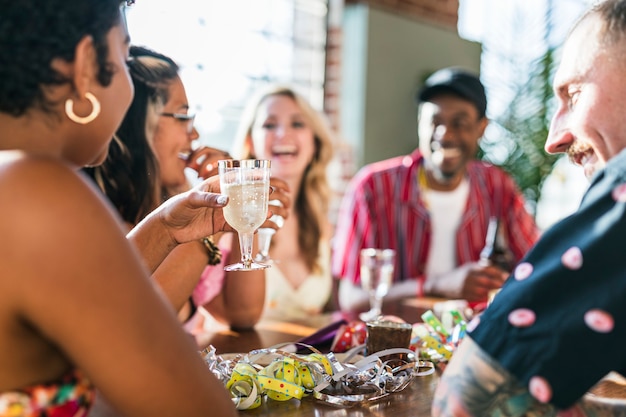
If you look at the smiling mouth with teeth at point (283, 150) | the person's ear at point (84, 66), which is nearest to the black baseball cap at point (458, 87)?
the smiling mouth with teeth at point (283, 150)


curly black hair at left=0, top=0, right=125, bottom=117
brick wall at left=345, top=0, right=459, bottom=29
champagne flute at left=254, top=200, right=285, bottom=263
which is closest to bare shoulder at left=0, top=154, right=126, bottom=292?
curly black hair at left=0, top=0, right=125, bottom=117

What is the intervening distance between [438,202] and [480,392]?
242cm

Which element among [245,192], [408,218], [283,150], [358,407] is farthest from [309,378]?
[408,218]

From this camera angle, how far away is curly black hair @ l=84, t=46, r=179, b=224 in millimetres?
1797

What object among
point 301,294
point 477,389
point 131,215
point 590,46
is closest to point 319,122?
point 301,294

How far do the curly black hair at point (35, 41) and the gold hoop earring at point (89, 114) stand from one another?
22 mm

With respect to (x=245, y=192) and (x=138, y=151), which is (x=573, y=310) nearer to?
(x=245, y=192)

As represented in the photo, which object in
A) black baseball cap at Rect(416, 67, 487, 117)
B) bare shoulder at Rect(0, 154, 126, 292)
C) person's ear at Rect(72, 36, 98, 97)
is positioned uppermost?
black baseball cap at Rect(416, 67, 487, 117)

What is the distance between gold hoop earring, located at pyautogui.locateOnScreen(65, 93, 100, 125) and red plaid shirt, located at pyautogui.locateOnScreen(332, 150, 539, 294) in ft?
7.25

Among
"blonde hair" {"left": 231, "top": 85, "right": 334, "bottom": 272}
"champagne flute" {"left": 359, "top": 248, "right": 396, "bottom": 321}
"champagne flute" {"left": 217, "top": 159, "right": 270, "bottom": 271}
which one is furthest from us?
"blonde hair" {"left": 231, "top": 85, "right": 334, "bottom": 272}

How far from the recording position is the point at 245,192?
1.27 m

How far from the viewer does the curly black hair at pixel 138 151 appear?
1.80 meters

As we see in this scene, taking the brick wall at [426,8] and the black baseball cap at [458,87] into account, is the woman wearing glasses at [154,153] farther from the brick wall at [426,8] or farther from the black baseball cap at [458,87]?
the brick wall at [426,8]

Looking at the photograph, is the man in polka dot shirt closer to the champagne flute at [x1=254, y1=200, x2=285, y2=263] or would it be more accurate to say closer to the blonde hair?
the champagne flute at [x1=254, y1=200, x2=285, y2=263]
